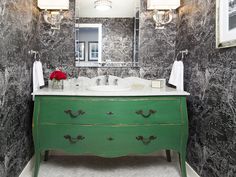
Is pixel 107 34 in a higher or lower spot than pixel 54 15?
lower

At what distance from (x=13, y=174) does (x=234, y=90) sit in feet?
6.43

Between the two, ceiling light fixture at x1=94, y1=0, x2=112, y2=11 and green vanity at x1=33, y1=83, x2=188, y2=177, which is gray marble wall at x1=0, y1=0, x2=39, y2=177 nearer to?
green vanity at x1=33, y1=83, x2=188, y2=177

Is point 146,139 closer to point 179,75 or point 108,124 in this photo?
point 108,124

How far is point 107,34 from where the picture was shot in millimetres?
2375

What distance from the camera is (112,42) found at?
7.82 feet

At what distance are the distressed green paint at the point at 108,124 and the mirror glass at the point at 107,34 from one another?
75 centimetres

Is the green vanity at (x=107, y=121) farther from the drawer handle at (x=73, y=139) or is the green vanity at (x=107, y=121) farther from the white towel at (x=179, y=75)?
the white towel at (x=179, y=75)

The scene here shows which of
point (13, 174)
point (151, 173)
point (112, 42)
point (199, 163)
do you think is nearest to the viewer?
point (13, 174)

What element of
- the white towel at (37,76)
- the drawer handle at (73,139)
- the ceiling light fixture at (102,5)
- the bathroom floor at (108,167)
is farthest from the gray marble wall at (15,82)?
the ceiling light fixture at (102,5)

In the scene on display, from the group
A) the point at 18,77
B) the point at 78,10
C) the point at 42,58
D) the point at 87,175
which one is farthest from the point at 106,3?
the point at 87,175

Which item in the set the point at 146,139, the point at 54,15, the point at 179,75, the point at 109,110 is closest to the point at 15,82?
the point at 109,110

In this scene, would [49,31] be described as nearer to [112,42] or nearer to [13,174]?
[112,42]

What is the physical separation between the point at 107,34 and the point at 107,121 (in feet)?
3.63

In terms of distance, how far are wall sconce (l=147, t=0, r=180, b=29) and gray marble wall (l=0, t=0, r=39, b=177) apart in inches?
53.8
